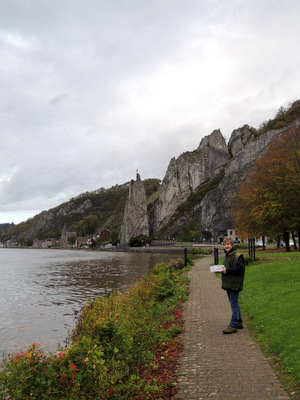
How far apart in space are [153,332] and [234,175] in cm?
→ 10045

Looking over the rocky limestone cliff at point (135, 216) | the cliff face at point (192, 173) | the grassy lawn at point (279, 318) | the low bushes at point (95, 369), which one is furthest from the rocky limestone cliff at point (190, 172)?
the low bushes at point (95, 369)

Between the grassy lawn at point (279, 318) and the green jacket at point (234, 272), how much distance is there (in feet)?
4.03

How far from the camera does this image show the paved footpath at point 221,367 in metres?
4.87

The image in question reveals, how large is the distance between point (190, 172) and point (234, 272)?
148106mm

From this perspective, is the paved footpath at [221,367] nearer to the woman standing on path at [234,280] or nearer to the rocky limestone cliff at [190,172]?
the woman standing on path at [234,280]

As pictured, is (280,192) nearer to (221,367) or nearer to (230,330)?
(230,330)

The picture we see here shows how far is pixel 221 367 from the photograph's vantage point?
19.2 feet

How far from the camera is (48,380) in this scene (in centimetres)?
427

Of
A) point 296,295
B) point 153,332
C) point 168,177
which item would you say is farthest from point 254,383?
point 168,177

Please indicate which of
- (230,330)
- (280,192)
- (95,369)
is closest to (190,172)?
(280,192)

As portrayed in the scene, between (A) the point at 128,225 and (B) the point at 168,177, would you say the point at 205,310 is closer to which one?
(A) the point at 128,225

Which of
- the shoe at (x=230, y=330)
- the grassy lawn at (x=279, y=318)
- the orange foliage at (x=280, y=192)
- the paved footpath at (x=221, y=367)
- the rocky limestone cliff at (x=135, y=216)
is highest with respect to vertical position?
the rocky limestone cliff at (x=135, y=216)

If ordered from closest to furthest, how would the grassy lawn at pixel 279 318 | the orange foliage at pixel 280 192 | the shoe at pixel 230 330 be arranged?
the grassy lawn at pixel 279 318 < the shoe at pixel 230 330 < the orange foliage at pixel 280 192

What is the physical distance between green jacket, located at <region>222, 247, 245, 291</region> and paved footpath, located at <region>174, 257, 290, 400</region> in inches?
47.2
